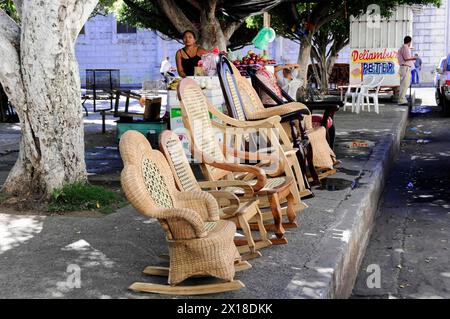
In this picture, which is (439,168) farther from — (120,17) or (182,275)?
(120,17)

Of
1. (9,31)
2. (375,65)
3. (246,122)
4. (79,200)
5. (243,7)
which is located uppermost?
(243,7)

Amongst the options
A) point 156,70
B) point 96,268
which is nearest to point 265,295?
point 96,268

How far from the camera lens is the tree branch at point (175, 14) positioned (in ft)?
41.0

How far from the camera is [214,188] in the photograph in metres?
5.22

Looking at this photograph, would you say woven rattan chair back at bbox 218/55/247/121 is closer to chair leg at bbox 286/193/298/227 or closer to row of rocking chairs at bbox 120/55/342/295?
row of rocking chairs at bbox 120/55/342/295

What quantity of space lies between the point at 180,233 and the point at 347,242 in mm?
1593

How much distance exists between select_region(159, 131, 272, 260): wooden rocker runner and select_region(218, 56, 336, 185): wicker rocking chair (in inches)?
61.5

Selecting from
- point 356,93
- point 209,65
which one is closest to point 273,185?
point 209,65

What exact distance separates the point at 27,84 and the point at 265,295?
142 inches

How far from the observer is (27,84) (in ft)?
21.1

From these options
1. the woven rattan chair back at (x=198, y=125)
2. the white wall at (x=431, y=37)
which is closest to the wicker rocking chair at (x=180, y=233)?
the woven rattan chair back at (x=198, y=125)

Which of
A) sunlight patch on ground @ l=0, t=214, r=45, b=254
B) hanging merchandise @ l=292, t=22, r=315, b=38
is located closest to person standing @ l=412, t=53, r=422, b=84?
hanging merchandise @ l=292, t=22, r=315, b=38

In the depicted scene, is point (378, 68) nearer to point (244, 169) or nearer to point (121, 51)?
point (244, 169)

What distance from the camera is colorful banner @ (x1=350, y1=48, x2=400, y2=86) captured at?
19562 mm
